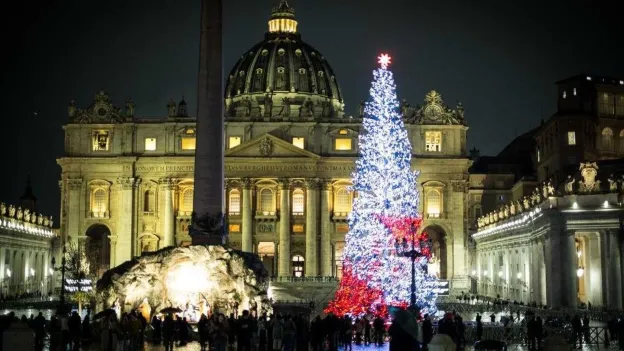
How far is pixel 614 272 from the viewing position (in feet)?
196

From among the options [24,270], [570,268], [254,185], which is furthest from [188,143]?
[570,268]

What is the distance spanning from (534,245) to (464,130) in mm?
32822

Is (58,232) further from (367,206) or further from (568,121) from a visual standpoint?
(367,206)

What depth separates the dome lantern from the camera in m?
143

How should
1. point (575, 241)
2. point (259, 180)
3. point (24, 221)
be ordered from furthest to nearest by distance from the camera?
point (259, 180)
point (24, 221)
point (575, 241)

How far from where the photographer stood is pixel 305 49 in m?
138

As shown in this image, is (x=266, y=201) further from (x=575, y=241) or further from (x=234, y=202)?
(x=575, y=241)

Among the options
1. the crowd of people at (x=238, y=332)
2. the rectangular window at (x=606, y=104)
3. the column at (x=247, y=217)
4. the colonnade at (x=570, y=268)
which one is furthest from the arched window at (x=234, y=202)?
the crowd of people at (x=238, y=332)

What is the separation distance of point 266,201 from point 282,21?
149ft

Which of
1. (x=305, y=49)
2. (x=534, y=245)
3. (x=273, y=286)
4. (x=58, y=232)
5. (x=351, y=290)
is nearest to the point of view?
(x=351, y=290)

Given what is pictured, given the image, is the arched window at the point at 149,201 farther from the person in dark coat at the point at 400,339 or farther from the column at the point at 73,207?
the person in dark coat at the point at 400,339

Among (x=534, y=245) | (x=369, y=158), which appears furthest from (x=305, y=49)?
(x=369, y=158)

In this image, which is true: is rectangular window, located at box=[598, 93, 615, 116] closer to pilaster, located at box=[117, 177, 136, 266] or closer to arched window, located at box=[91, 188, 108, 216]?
pilaster, located at box=[117, 177, 136, 266]

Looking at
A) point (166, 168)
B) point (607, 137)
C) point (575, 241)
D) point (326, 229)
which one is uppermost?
point (607, 137)
